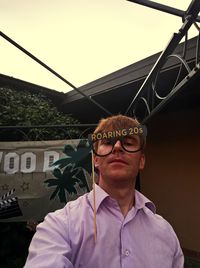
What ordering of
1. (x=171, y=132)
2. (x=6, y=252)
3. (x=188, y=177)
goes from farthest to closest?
1. (x=171, y=132)
2. (x=188, y=177)
3. (x=6, y=252)

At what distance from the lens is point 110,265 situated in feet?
3.37

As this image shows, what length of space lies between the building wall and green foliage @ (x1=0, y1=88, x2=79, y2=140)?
2.43 meters

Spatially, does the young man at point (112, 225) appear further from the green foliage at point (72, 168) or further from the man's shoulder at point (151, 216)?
the green foliage at point (72, 168)

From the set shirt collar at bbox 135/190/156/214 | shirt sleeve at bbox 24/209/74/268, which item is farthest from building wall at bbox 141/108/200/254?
shirt sleeve at bbox 24/209/74/268

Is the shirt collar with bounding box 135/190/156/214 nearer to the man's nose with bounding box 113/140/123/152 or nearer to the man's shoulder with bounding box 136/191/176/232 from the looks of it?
the man's shoulder with bounding box 136/191/176/232

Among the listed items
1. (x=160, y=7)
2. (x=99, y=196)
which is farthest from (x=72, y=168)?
(x=99, y=196)

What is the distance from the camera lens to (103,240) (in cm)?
107

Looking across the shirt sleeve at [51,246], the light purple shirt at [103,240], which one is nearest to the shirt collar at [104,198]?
the light purple shirt at [103,240]

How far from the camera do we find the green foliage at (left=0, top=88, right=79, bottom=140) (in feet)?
11.9

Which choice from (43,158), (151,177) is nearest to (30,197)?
(43,158)

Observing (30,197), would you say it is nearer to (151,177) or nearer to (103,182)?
(103,182)

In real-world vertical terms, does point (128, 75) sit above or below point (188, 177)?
above

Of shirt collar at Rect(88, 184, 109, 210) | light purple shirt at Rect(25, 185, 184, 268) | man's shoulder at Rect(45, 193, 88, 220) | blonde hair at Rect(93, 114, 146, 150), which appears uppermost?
blonde hair at Rect(93, 114, 146, 150)

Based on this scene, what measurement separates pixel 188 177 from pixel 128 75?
2159 mm
